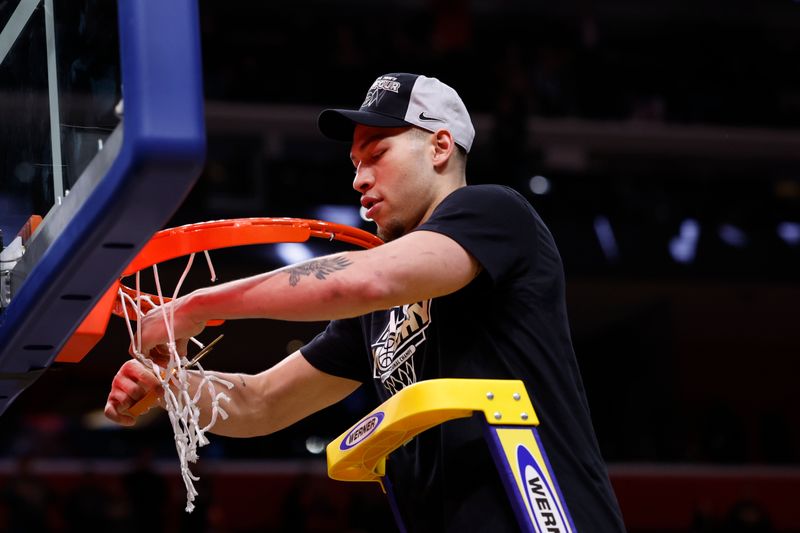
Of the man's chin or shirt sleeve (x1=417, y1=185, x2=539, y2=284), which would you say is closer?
shirt sleeve (x1=417, y1=185, x2=539, y2=284)

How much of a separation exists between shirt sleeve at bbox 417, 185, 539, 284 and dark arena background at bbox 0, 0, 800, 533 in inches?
298

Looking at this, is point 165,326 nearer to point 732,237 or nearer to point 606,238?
point 606,238

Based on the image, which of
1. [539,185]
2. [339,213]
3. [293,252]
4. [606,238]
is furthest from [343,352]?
[606,238]

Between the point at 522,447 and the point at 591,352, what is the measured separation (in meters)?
13.1

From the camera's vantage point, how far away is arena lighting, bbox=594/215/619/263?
1197cm

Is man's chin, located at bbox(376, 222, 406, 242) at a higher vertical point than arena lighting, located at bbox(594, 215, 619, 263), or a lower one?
higher

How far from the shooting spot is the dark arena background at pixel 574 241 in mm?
10992

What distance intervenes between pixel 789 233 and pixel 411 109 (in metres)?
10.4

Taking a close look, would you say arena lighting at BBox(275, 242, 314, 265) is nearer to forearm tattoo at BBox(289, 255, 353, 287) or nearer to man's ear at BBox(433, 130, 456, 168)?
man's ear at BBox(433, 130, 456, 168)

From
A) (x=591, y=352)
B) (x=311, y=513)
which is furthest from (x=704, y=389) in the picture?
(x=311, y=513)

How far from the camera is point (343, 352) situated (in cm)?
333

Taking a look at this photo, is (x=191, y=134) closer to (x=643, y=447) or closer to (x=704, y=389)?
(x=643, y=447)

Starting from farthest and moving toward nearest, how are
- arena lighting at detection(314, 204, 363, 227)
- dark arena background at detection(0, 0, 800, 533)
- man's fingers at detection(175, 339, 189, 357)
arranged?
dark arena background at detection(0, 0, 800, 533)
arena lighting at detection(314, 204, 363, 227)
man's fingers at detection(175, 339, 189, 357)

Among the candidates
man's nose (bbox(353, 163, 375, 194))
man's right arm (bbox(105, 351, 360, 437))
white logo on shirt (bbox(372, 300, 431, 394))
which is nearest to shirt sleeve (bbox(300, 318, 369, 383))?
man's right arm (bbox(105, 351, 360, 437))
